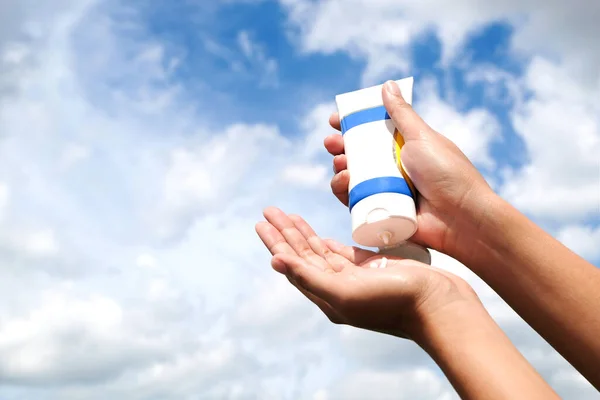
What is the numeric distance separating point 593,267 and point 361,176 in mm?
1651

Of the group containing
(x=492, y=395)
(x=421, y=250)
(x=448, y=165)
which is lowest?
(x=492, y=395)

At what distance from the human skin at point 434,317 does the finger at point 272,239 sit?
0.52 meters

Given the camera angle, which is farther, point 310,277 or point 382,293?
→ point 310,277

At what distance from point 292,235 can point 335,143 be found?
842 mm

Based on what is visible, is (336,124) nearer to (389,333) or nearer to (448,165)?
(448,165)

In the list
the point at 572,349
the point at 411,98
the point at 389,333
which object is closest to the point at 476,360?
the point at 389,333

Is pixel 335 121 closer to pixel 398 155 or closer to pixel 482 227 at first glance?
pixel 398 155

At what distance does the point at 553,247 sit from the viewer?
4035mm

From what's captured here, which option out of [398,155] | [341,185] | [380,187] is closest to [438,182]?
[398,155]

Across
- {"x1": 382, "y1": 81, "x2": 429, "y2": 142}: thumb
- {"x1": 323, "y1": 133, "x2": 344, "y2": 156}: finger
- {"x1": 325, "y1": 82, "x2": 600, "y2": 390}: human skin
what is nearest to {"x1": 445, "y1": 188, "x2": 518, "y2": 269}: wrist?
{"x1": 325, "y1": 82, "x2": 600, "y2": 390}: human skin

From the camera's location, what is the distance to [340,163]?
189 inches

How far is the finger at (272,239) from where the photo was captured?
452 cm

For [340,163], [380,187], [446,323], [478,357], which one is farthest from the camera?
[340,163]

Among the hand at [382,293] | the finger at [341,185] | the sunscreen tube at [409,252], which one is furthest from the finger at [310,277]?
the finger at [341,185]
